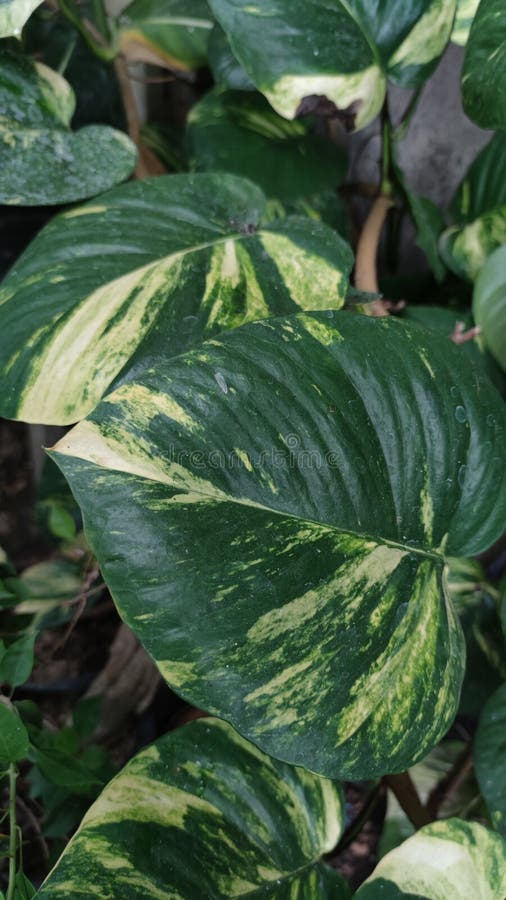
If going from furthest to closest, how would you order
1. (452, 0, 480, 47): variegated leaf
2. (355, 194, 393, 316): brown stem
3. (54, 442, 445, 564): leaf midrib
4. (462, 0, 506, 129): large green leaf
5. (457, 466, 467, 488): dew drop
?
(355, 194, 393, 316): brown stem, (452, 0, 480, 47): variegated leaf, (462, 0, 506, 129): large green leaf, (457, 466, 467, 488): dew drop, (54, 442, 445, 564): leaf midrib

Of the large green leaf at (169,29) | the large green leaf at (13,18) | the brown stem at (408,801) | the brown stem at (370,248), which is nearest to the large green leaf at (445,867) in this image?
the brown stem at (408,801)

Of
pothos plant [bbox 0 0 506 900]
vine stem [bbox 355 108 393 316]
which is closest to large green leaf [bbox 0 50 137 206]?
pothos plant [bbox 0 0 506 900]

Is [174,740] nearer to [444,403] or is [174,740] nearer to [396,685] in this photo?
Answer: [396,685]

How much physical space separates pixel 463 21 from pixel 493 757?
0.72m

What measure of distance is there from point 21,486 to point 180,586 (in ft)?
3.78

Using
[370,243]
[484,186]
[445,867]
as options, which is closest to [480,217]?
[484,186]

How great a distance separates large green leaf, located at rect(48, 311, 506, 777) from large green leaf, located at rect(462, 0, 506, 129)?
26 centimetres

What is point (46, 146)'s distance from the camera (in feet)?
2.29

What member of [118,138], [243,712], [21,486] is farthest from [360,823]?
[21,486]

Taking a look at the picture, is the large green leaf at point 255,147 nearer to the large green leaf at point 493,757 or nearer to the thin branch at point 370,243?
the thin branch at point 370,243

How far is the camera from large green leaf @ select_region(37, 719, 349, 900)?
480mm

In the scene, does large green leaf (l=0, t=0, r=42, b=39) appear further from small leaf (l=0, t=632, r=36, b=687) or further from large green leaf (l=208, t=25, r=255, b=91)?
small leaf (l=0, t=632, r=36, b=687)

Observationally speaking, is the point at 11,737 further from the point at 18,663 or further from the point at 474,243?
the point at 474,243

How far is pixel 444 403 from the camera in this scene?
0.51 meters
